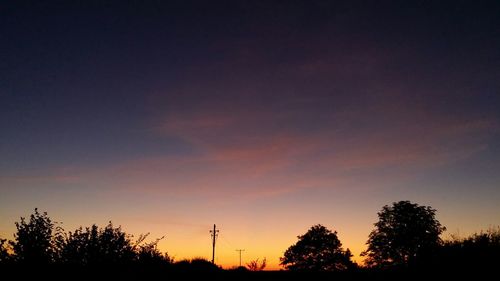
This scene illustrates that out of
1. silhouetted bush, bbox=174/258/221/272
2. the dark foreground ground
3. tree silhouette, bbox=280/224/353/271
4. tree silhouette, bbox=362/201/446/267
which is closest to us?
the dark foreground ground

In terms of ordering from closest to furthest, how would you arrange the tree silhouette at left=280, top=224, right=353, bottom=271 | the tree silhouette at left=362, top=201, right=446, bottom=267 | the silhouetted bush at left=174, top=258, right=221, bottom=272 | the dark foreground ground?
1. the dark foreground ground
2. the silhouetted bush at left=174, top=258, right=221, bottom=272
3. the tree silhouette at left=362, top=201, right=446, bottom=267
4. the tree silhouette at left=280, top=224, right=353, bottom=271

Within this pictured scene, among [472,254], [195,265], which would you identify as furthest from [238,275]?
[472,254]

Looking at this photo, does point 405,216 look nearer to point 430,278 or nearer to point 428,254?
point 428,254

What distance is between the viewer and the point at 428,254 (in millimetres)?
18844

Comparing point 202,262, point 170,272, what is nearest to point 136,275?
point 170,272

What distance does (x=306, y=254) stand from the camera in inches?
2756

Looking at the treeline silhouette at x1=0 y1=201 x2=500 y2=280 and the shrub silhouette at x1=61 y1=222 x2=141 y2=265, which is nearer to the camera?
the treeline silhouette at x1=0 y1=201 x2=500 y2=280

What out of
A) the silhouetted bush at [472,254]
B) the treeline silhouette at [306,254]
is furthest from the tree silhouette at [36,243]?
the silhouetted bush at [472,254]

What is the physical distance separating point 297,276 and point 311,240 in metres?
55.3

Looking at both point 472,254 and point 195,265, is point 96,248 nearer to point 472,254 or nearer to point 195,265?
point 195,265

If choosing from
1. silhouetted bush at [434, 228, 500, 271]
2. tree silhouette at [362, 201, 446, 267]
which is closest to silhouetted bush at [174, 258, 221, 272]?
silhouetted bush at [434, 228, 500, 271]

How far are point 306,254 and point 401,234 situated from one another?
20.9 m

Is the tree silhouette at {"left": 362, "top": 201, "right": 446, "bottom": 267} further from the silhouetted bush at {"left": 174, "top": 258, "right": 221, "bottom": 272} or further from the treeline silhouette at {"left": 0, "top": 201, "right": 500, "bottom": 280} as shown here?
the silhouetted bush at {"left": 174, "top": 258, "right": 221, "bottom": 272}

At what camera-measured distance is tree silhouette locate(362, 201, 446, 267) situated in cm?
5550
